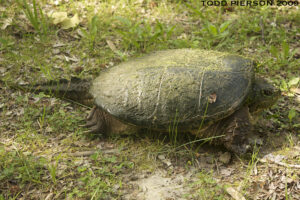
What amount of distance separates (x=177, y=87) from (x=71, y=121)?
1137mm

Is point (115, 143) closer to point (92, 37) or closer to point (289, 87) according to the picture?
point (92, 37)

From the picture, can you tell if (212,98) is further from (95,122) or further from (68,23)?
(68,23)

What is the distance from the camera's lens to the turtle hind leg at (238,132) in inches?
102

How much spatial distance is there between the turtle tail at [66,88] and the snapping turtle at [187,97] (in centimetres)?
20

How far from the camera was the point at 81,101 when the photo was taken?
3.06m

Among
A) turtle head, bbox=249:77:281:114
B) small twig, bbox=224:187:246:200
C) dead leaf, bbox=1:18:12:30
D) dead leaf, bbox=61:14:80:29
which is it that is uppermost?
dead leaf, bbox=1:18:12:30

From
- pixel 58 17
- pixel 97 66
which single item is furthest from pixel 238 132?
pixel 58 17

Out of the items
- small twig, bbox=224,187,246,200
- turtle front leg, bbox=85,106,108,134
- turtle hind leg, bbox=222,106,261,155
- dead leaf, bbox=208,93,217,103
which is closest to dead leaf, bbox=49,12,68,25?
turtle front leg, bbox=85,106,108,134

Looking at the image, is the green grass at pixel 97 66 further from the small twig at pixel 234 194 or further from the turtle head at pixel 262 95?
the turtle head at pixel 262 95

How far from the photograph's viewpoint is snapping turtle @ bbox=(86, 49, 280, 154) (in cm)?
252

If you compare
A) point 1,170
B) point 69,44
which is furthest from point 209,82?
point 69,44

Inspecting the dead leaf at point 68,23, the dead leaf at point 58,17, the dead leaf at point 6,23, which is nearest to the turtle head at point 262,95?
the dead leaf at point 68,23

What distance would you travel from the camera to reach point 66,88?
9.64 feet

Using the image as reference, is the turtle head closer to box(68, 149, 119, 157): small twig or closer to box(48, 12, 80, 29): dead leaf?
box(68, 149, 119, 157): small twig
